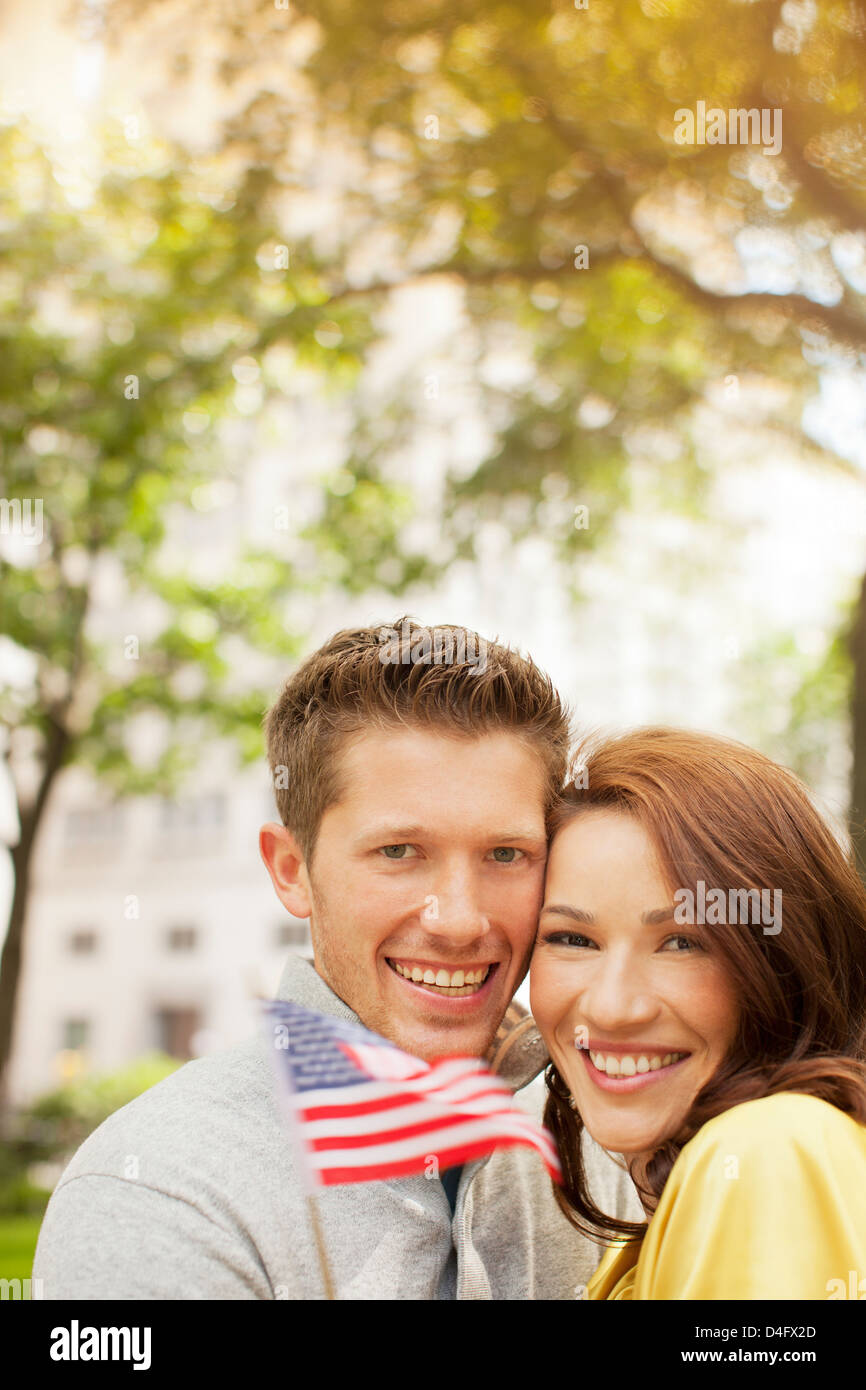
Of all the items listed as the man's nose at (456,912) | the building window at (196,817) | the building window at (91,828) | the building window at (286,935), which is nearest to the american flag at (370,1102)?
the man's nose at (456,912)

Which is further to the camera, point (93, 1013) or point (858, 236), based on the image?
point (93, 1013)

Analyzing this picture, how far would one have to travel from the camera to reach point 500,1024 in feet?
7.53

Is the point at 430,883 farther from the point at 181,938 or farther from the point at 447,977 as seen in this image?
the point at 181,938

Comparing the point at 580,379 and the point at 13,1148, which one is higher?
the point at 580,379

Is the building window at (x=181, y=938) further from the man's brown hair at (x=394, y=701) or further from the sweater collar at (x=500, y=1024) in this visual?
the man's brown hair at (x=394, y=701)

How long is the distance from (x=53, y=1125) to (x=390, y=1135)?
11.5 meters

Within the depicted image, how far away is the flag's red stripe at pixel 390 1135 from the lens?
207 centimetres

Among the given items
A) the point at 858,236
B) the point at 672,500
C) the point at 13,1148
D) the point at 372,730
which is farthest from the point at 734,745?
the point at 13,1148

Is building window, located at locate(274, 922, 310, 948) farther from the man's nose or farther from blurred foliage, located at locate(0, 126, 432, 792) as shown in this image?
the man's nose

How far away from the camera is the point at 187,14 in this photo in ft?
21.3

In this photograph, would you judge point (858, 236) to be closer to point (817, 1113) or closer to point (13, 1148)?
point (817, 1113)

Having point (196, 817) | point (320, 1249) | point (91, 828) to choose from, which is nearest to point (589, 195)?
point (320, 1249)

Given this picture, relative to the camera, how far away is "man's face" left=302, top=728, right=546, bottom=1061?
2.13m
